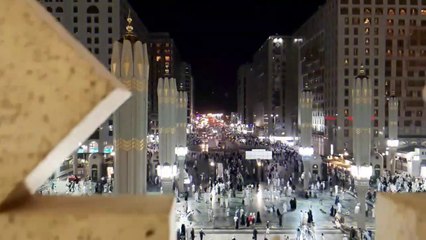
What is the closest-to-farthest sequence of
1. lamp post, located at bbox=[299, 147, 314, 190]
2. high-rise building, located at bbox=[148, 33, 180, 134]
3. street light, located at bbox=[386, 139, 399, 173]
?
lamp post, located at bbox=[299, 147, 314, 190] < street light, located at bbox=[386, 139, 399, 173] < high-rise building, located at bbox=[148, 33, 180, 134]

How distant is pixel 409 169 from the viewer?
1944 inches

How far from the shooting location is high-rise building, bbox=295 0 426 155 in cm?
7231

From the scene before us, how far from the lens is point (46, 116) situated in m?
1.93

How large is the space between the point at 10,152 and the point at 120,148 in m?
16.0

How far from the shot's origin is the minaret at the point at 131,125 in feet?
57.2

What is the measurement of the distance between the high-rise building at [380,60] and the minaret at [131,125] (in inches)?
2279

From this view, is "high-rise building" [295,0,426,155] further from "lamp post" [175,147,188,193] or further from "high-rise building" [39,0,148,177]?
"lamp post" [175,147,188,193]

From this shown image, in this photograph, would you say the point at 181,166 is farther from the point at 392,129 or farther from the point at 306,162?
the point at 392,129

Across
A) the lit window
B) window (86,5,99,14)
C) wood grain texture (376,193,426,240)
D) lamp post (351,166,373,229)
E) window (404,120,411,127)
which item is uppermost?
window (86,5,99,14)

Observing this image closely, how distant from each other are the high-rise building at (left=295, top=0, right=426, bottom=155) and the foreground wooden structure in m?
72.2

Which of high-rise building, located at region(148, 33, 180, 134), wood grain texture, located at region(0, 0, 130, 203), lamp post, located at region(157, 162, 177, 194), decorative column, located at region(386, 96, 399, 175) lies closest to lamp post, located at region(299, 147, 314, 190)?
decorative column, located at region(386, 96, 399, 175)

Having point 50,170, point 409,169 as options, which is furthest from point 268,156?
point 50,170

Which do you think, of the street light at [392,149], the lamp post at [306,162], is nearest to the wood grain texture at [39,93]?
the lamp post at [306,162]

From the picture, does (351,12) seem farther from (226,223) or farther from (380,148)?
(226,223)
